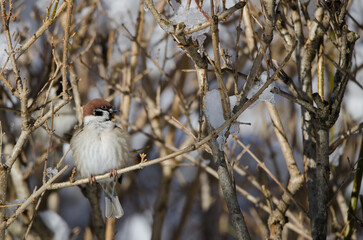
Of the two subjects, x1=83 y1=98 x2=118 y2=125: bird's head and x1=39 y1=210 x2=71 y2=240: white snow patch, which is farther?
x1=39 y1=210 x2=71 y2=240: white snow patch

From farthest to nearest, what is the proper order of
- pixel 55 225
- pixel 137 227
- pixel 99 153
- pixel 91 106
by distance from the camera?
pixel 137 227 → pixel 55 225 → pixel 91 106 → pixel 99 153

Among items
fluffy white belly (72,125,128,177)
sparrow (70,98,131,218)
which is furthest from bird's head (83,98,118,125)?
fluffy white belly (72,125,128,177)

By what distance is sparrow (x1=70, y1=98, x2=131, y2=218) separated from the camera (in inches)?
117

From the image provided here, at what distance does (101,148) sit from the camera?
299 centimetres

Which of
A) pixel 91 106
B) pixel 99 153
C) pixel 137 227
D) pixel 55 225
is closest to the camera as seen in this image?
pixel 99 153

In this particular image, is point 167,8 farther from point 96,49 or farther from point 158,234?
point 158,234

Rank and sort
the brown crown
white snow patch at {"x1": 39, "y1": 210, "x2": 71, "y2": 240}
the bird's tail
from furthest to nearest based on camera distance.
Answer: white snow patch at {"x1": 39, "y1": 210, "x2": 71, "y2": 240} < the brown crown < the bird's tail

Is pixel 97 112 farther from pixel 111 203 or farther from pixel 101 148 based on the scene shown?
pixel 111 203

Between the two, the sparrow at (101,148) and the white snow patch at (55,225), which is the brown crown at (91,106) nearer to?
the sparrow at (101,148)

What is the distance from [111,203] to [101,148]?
1.21 feet

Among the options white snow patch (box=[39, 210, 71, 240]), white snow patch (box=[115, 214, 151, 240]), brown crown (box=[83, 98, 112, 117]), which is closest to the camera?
brown crown (box=[83, 98, 112, 117])

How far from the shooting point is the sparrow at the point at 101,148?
117 inches

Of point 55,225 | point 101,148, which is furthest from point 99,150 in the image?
point 55,225

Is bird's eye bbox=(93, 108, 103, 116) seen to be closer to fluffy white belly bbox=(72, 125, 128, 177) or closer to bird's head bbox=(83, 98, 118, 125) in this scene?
→ bird's head bbox=(83, 98, 118, 125)
